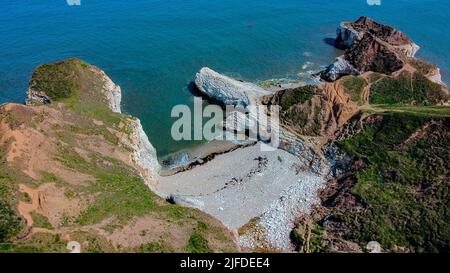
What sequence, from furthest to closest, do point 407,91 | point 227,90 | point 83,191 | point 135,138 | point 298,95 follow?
point 227,90 < point 298,95 < point 407,91 < point 135,138 < point 83,191

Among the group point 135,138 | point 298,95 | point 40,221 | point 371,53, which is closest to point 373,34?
point 371,53

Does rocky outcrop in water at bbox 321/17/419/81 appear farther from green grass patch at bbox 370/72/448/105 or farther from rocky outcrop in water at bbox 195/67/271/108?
rocky outcrop in water at bbox 195/67/271/108

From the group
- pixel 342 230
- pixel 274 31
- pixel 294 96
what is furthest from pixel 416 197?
pixel 274 31

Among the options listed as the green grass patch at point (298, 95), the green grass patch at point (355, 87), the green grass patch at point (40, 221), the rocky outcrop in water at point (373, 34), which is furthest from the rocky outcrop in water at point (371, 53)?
the green grass patch at point (40, 221)

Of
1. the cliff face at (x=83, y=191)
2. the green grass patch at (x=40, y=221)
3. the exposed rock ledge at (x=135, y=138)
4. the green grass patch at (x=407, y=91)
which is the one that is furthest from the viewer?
the green grass patch at (x=407, y=91)

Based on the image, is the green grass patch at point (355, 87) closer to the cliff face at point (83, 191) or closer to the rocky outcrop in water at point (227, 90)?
the rocky outcrop in water at point (227, 90)

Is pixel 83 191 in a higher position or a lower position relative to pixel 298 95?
lower

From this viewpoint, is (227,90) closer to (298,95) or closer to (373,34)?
(298,95)
